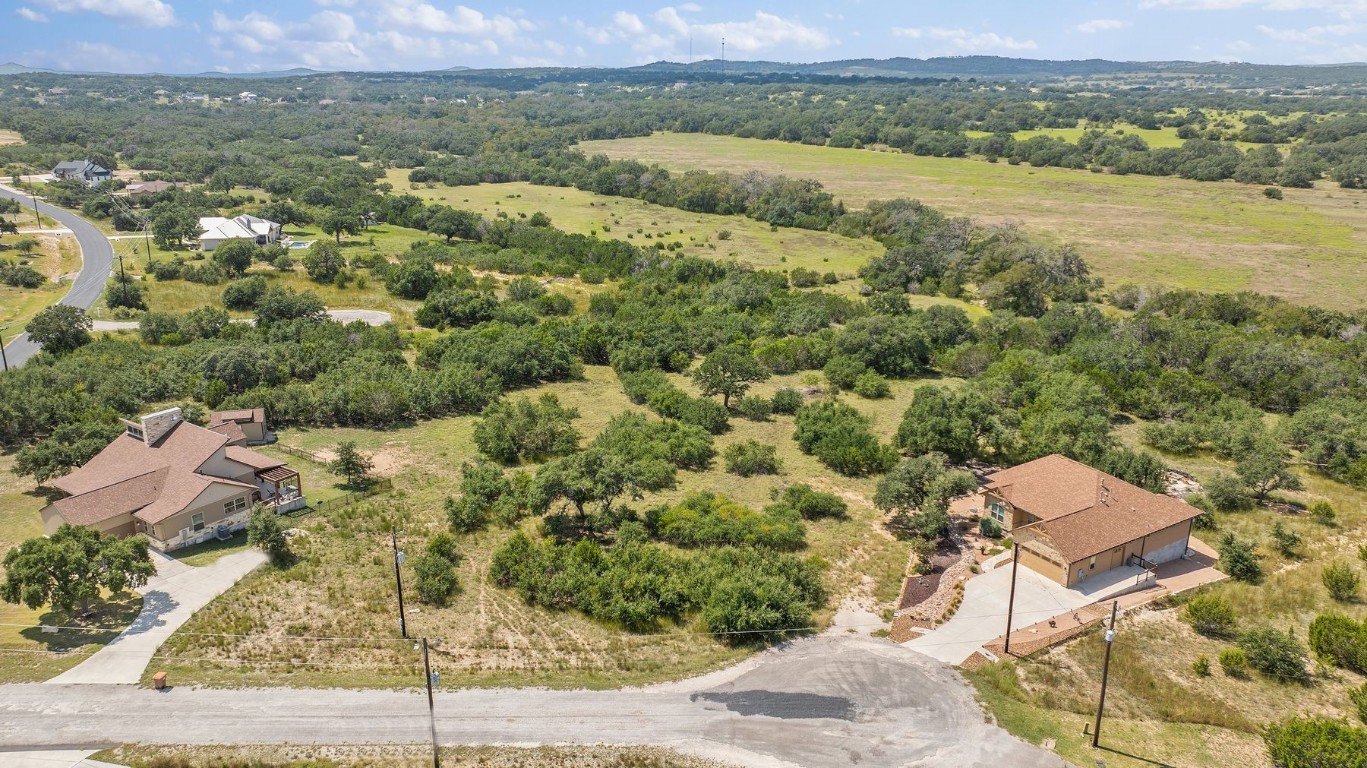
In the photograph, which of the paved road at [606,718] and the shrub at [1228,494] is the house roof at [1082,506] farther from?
the paved road at [606,718]

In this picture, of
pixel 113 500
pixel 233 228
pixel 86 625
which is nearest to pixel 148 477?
pixel 113 500

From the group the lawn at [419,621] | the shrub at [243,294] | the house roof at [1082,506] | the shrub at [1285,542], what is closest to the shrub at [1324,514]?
the shrub at [1285,542]

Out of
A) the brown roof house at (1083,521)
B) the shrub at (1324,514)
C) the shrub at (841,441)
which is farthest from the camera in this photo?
the shrub at (841,441)

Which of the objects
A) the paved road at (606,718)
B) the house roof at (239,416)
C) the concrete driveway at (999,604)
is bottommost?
the concrete driveway at (999,604)

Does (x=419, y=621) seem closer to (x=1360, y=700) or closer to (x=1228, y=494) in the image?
(x=1360, y=700)

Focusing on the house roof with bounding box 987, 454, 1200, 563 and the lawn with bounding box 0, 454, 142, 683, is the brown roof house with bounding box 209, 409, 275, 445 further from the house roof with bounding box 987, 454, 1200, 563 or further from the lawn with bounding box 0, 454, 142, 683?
the house roof with bounding box 987, 454, 1200, 563

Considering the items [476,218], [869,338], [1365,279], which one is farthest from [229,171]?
[1365,279]

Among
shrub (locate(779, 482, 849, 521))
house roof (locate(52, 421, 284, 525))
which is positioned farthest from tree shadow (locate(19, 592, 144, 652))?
shrub (locate(779, 482, 849, 521))
